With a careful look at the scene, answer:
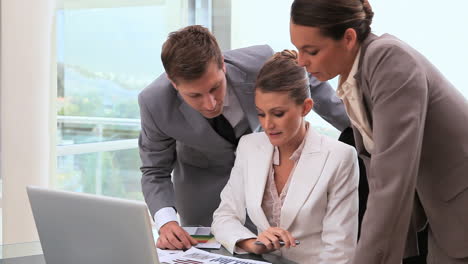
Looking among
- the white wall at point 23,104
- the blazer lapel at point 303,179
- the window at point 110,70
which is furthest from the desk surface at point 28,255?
the window at point 110,70

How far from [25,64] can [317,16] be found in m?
2.38

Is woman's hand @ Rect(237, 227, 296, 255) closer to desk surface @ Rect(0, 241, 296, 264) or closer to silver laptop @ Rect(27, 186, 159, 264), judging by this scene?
desk surface @ Rect(0, 241, 296, 264)

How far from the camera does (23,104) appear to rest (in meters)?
3.52

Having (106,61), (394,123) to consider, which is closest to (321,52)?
(394,123)

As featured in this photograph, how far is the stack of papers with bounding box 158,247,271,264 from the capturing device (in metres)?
1.76

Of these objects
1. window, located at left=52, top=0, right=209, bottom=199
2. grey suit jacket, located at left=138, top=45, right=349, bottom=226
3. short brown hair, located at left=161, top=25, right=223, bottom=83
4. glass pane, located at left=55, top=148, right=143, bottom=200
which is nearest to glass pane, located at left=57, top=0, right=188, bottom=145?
window, located at left=52, top=0, right=209, bottom=199

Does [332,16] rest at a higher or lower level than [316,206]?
higher

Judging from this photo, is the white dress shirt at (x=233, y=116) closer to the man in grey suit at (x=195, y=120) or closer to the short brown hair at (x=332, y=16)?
the man in grey suit at (x=195, y=120)

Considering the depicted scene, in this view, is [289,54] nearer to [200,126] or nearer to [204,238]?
[200,126]

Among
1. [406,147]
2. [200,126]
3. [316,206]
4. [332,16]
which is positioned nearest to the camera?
[406,147]

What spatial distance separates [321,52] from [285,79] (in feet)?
1.68

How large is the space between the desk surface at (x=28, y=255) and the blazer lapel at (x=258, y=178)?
0.16m

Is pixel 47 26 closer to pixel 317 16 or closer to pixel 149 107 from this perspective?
pixel 149 107

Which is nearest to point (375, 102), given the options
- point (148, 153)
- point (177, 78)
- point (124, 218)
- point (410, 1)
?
point (124, 218)
